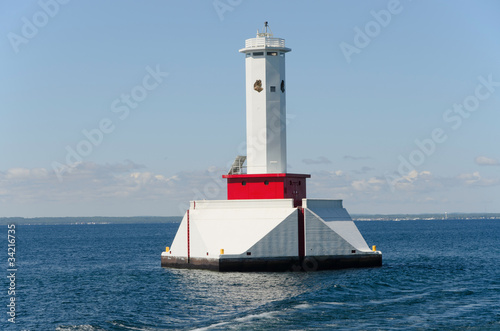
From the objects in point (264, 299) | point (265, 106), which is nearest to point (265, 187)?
point (265, 106)

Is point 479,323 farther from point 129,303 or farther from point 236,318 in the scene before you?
point 129,303

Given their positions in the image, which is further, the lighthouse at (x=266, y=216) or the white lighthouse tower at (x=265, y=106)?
the white lighthouse tower at (x=265, y=106)

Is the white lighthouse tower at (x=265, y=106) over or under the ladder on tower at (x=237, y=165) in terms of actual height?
over

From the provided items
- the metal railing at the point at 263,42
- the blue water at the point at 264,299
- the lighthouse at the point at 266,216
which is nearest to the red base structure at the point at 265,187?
the lighthouse at the point at 266,216

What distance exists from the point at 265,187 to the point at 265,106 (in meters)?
6.69

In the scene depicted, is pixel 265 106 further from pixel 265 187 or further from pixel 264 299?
pixel 264 299

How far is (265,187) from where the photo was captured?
5575 cm

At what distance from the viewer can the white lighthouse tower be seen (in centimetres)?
5681

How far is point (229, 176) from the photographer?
5656 centimetres

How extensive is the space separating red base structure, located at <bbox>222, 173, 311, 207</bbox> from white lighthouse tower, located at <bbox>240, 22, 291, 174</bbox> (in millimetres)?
1335

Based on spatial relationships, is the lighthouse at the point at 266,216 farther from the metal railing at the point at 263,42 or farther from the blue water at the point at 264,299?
the blue water at the point at 264,299

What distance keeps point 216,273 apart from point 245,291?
7.78 meters

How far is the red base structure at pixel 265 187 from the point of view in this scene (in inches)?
2174

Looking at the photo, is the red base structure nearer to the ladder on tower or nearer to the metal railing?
the ladder on tower
